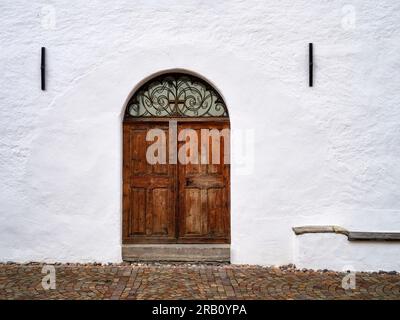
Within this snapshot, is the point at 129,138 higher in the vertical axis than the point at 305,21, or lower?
lower

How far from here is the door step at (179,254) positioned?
6121 mm

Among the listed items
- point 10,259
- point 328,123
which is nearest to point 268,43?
point 328,123

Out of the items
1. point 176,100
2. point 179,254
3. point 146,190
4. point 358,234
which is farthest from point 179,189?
point 358,234

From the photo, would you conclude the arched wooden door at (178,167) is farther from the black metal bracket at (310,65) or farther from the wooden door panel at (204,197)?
the black metal bracket at (310,65)

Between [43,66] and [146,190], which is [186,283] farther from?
[43,66]

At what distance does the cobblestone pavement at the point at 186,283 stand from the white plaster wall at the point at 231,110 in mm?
416

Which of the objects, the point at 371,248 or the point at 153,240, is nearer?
the point at 371,248

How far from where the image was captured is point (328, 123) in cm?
599

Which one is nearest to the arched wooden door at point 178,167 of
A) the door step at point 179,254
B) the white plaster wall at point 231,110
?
the door step at point 179,254

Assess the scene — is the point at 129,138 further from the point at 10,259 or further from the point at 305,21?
the point at 305,21

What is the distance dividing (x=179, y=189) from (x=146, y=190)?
1.55ft

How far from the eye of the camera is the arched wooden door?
6.30m

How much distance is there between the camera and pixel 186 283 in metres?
5.14

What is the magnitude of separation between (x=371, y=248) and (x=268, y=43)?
3048mm
